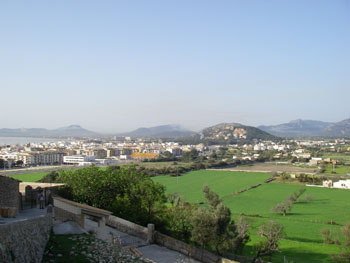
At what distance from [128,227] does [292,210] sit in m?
21.6

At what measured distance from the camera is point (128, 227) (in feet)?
42.3

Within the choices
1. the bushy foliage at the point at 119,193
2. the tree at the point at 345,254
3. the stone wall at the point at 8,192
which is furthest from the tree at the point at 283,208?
the stone wall at the point at 8,192

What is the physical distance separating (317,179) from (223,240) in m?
39.8

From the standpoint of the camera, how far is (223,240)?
40.0ft

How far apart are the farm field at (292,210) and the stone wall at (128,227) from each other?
6072mm

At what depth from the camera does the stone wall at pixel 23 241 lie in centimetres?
654

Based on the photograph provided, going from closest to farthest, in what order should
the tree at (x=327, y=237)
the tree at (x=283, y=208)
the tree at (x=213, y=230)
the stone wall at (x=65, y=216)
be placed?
the stone wall at (x=65, y=216), the tree at (x=213, y=230), the tree at (x=327, y=237), the tree at (x=283, y=208)

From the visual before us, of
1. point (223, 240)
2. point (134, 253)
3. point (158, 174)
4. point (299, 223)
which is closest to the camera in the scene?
point (134, 253)

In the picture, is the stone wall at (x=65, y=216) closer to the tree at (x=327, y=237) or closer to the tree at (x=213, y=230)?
the tree at (x=213, y=230)

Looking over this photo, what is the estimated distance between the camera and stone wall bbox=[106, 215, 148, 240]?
40.9 ft

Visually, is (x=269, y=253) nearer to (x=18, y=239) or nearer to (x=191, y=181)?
(x=18, y=239)

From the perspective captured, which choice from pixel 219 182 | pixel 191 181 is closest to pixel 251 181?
pixel 219 182

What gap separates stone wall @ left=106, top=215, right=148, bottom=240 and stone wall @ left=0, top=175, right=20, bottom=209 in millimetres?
3197

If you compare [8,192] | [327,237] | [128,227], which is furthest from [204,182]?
[8,192]
